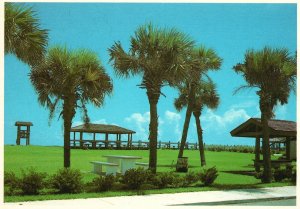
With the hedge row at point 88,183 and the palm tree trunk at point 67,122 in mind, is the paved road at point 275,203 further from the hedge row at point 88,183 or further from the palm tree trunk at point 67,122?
the palm tree trunk at point 67,122

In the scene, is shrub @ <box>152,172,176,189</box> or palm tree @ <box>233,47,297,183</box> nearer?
shrub @ <box>152,172,176,189</box>

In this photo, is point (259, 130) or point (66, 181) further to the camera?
point (259, 130)

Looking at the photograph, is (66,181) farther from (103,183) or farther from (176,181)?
(176,181)

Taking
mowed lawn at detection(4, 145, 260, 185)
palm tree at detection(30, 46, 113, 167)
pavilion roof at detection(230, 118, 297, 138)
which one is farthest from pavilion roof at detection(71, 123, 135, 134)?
palm tree at detection(30, 46, 113, 167)

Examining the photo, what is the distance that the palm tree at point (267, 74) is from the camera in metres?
16.1

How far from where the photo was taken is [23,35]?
12.0 meters

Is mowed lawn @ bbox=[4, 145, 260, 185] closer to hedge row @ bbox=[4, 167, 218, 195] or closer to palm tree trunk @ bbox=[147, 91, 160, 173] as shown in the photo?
hedge row @ bbox=[4, 167, 218, 195]

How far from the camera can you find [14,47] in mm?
12086

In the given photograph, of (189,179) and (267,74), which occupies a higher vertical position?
(267,74)

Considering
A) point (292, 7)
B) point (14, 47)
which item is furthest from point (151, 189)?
point (292, 7)

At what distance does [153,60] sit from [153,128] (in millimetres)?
2437

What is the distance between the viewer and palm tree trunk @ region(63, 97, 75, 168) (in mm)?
15492

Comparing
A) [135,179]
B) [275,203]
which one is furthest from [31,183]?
[275,203]

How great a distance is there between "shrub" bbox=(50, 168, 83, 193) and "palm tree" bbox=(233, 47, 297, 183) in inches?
307
